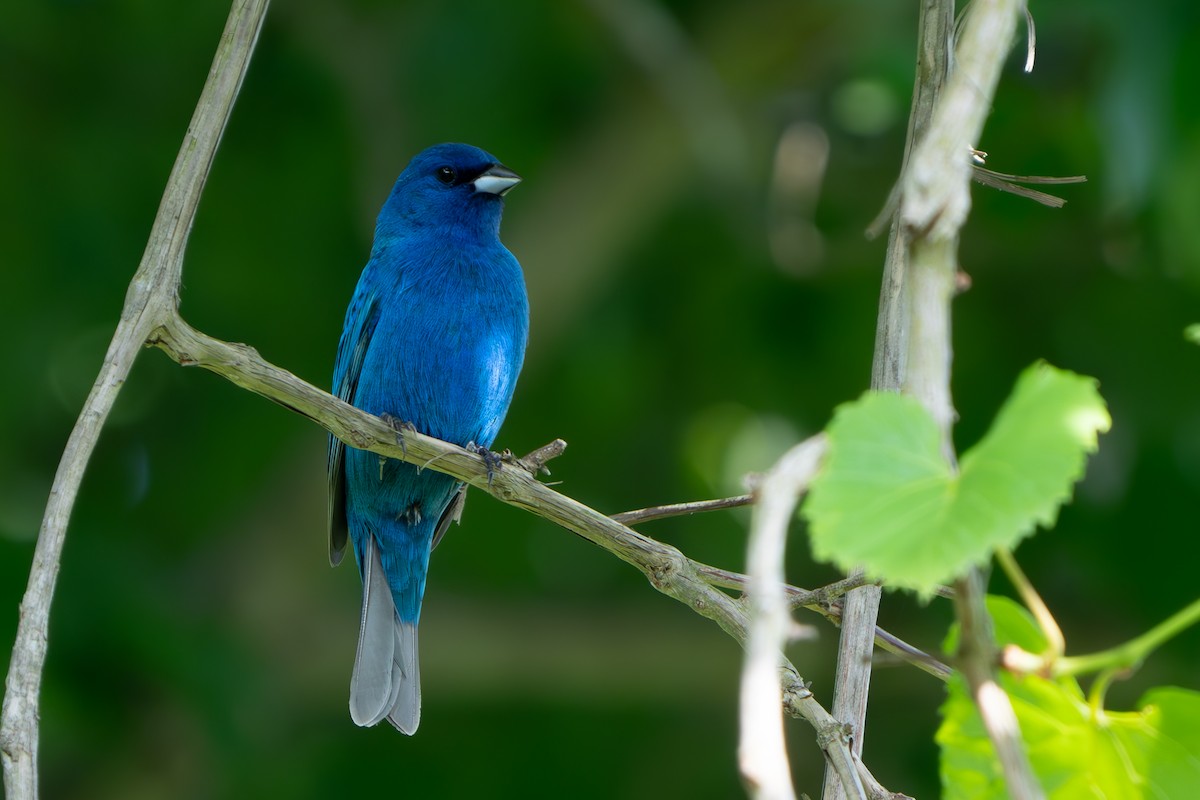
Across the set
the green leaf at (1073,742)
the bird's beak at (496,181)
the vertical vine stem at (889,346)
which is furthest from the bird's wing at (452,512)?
the green leaf at (1073,742)

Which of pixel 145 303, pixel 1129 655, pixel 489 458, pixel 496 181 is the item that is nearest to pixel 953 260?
pixel 1129 655

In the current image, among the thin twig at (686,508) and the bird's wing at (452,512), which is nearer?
the thin twig at (686,508)

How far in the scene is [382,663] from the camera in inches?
223

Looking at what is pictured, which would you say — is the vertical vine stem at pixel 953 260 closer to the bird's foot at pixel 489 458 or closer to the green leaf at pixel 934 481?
the green leaf at pixel 934 481

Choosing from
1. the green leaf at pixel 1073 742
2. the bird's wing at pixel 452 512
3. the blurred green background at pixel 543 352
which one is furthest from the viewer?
the blurred green background at pixel 543 352

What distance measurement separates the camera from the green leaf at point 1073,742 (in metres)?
1.91

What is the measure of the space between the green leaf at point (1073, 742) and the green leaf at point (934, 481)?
30cm

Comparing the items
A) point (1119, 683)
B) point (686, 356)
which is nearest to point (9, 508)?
point (686, 356)

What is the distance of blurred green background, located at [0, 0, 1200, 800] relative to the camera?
7840 millimetres

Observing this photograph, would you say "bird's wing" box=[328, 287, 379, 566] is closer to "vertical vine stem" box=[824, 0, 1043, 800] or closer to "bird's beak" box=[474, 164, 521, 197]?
"bird's beak" box=[474, 164, 521, 197]

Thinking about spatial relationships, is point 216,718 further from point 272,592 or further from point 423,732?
point 423,732

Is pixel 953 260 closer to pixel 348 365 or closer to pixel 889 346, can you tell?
pixel 889 346

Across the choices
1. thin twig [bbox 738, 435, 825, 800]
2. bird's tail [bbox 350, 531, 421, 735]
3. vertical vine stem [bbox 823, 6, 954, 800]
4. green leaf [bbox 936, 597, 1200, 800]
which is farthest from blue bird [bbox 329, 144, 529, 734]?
thin twig [bbox 738, 435, 825, 800]

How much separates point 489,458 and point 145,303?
1707mm
